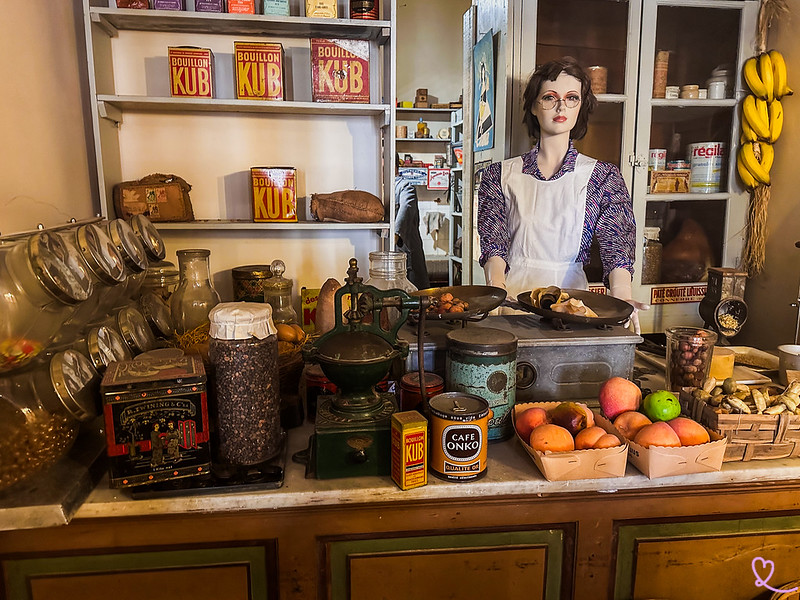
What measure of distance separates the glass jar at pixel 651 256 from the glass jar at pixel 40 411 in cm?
263

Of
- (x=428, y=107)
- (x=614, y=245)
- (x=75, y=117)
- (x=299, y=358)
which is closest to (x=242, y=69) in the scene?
(x=75, y=117)

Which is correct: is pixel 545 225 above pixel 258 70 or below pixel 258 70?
below

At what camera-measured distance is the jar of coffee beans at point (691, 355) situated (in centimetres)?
146

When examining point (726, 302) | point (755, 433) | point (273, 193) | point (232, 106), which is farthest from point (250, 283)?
point (726, 302)

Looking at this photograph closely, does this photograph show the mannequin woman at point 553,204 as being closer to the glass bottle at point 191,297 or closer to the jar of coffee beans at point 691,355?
the jar of coffee beans at point 691,355

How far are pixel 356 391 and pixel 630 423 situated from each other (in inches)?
22.8

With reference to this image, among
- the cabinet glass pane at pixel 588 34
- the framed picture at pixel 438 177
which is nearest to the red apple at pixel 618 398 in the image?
the cabinet glass pane at pixel 588 34

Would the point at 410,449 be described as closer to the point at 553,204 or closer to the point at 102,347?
the point at 102,347

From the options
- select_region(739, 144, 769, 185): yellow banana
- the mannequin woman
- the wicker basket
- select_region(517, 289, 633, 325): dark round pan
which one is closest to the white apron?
the mannequin woman

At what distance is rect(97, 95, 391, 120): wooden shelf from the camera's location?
2160 mm

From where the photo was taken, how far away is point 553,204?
2471mm

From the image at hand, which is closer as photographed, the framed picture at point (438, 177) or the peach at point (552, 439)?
the peach at point (552, 439)

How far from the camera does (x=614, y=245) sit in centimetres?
238

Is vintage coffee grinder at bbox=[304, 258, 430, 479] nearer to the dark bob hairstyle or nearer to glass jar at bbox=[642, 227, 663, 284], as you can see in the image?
the dark bob hairstyle
